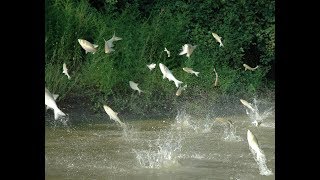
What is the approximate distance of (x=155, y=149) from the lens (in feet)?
24.4

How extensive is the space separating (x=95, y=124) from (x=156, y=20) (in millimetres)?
4380

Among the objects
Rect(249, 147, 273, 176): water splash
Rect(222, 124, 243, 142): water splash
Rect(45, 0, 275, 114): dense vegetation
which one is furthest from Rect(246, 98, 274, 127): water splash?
Rect(249, 147, 273, 176): water splash

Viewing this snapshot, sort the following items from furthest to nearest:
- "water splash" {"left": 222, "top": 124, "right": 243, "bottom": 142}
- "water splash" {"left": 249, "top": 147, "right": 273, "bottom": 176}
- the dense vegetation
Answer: the dense vegetation < "water splash" {"left": 222, "top": 124, "right": 243, "bottom": 142} < "water splash" {"left": 249, "top": 147, "right": 273, "bottom": 176}

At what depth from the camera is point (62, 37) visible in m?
10.9

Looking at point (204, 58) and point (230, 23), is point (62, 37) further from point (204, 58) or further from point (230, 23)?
point (230, 23)

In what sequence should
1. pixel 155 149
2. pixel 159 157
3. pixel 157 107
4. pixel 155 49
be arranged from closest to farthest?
pixel 159 157 < pixel 155 149 < pixel 157 107 < pixel 155 49

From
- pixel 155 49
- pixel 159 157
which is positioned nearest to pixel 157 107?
pixel 155 49

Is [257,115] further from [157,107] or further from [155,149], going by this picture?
[155,149]

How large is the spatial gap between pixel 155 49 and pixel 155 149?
17.9 feet

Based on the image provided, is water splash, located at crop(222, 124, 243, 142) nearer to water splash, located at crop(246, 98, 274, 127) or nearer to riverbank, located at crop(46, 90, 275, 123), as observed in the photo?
water splash, located at crop(246, 98, 274, 127)

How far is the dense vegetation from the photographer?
1081 centimetres

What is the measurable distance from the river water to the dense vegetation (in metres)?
1.00
